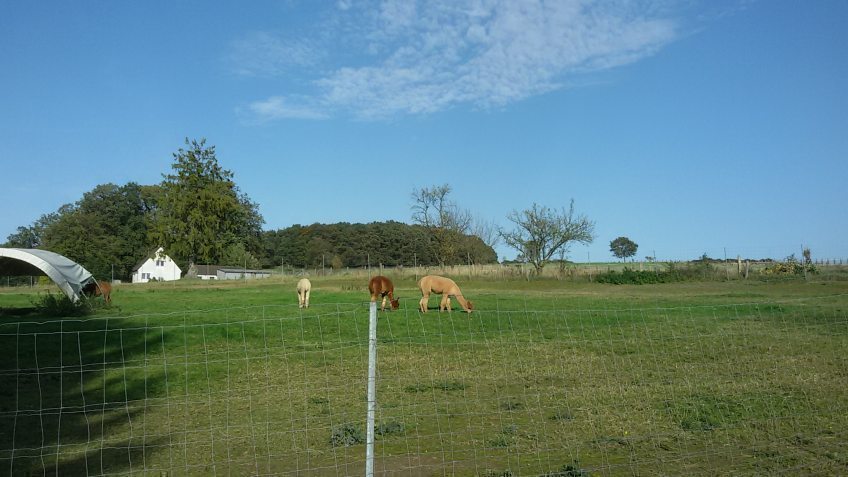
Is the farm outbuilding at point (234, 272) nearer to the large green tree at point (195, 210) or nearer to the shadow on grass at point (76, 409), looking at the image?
the large green tree at point (195, 210)

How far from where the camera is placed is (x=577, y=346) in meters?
12.1

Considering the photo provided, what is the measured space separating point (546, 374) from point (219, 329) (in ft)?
26.6

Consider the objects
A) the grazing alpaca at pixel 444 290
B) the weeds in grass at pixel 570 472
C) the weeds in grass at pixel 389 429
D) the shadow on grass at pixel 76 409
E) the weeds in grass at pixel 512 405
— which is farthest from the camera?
the grazing alpaca at pixel 444 290

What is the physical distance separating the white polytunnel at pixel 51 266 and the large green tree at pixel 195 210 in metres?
42.8

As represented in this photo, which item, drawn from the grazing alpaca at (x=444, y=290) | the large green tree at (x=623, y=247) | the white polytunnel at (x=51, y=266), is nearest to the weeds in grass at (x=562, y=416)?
the grazing alpaca at (x=444, y=290)

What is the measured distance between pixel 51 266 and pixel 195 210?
4644 centimetres

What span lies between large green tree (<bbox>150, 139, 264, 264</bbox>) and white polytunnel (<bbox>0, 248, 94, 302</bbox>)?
4277 centimetres

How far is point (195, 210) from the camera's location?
64000 millimetres

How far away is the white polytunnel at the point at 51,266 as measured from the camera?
18.7 meters

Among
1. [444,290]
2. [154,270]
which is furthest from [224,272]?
[444,290]

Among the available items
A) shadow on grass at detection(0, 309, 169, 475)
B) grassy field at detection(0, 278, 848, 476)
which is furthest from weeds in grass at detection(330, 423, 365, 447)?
shadow on grass at detection(0, 309, 169, 475)

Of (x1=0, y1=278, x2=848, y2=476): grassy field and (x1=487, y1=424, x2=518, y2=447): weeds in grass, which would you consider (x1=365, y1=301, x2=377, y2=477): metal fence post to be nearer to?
(x1=0, y1=278, x2=848, y2=476): grassy field

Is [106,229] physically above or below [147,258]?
above

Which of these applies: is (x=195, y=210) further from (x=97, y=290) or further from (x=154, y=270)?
(x=97, y=290)
